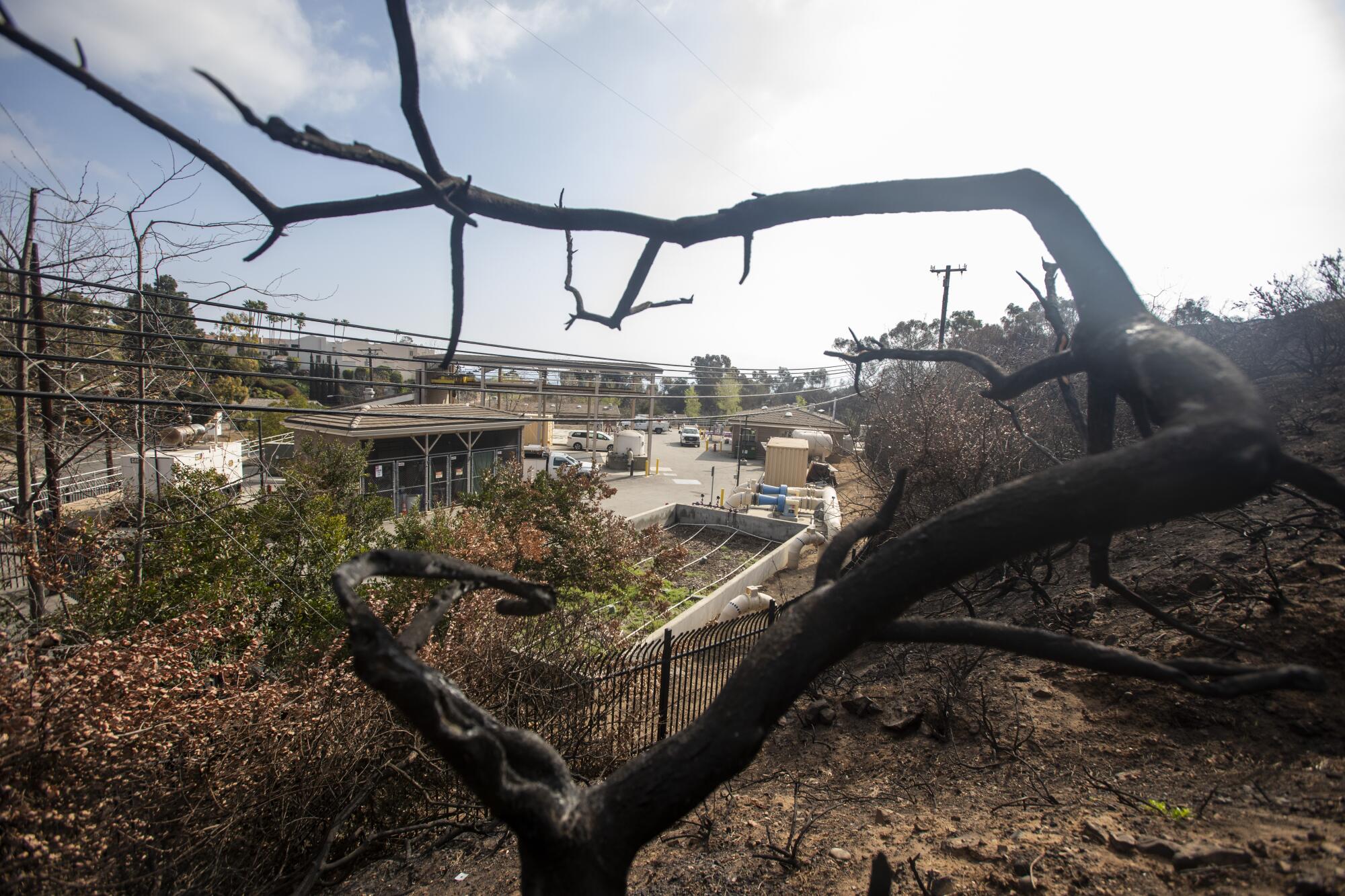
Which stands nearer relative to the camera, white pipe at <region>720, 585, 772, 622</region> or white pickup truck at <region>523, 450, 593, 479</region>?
white pipe at <region>720, 585, 772, 622</region>

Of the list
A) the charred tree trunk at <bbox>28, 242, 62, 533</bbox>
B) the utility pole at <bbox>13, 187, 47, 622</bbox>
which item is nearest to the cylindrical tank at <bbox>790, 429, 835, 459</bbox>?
the charred tree trunk at <bbox>28, 242, 62, 533</bbox>

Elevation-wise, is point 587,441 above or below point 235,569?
below

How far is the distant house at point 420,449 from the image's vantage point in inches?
680

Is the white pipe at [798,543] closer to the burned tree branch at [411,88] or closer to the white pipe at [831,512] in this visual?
the white pipe at [831,512]

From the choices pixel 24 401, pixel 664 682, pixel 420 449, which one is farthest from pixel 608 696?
pixel 420 449

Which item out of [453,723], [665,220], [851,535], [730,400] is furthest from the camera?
[730,400]

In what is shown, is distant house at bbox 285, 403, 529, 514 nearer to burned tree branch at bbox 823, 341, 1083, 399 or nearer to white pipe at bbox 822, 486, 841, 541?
white pipe at bbox 822, 486, 841, 541

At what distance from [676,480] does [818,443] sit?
897 centimetres

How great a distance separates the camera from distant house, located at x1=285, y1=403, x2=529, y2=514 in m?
17.3

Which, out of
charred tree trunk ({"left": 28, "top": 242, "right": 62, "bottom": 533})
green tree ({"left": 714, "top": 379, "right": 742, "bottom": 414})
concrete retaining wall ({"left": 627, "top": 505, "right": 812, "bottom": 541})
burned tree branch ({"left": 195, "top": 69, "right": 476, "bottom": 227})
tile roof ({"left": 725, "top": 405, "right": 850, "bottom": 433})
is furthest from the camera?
green tree ({"left": 714, "top": 379, "right": 742, "bottom": 414})

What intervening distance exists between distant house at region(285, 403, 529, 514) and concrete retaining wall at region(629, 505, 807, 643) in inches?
216

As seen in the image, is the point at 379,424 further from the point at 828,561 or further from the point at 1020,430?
the point at 828,561

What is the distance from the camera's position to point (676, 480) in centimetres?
3056

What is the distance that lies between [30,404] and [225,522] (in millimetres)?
4916
